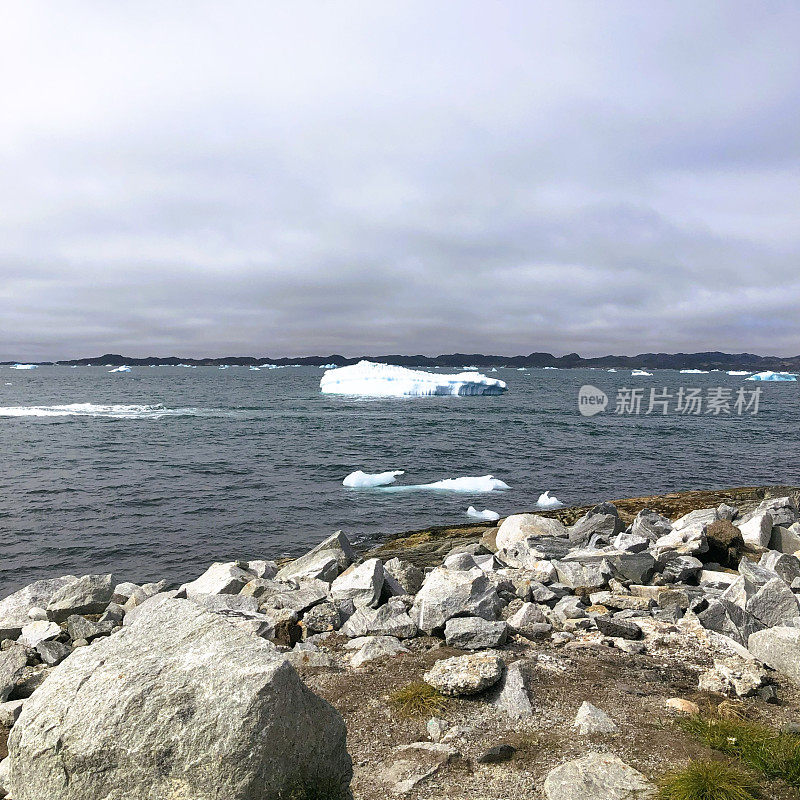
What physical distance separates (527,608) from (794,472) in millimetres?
27587

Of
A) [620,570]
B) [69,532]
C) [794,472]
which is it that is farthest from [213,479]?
[794,472]

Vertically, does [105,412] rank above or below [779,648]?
below

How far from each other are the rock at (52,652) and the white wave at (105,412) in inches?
1865

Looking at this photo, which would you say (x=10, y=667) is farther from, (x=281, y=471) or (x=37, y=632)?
(x=281, y=471)

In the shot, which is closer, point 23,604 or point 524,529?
point 23,604

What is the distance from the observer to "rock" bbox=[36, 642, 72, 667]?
6926 millimetres

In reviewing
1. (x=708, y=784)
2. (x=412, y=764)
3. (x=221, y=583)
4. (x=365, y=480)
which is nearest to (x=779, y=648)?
(x=708, y=784)

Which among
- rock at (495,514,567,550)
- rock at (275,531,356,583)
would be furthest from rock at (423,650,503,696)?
rock at (495,514,567,550)

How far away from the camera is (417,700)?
4773 millimetres

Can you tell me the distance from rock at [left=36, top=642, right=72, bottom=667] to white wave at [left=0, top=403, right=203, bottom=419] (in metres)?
47.4

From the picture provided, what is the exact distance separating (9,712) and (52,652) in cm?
172

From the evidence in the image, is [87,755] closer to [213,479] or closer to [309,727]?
[309,727]

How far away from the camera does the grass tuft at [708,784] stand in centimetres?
343

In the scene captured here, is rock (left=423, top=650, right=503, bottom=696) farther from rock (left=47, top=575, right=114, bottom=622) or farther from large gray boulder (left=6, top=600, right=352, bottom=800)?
rock (left=47, top=575, right=114, bottom=622)
